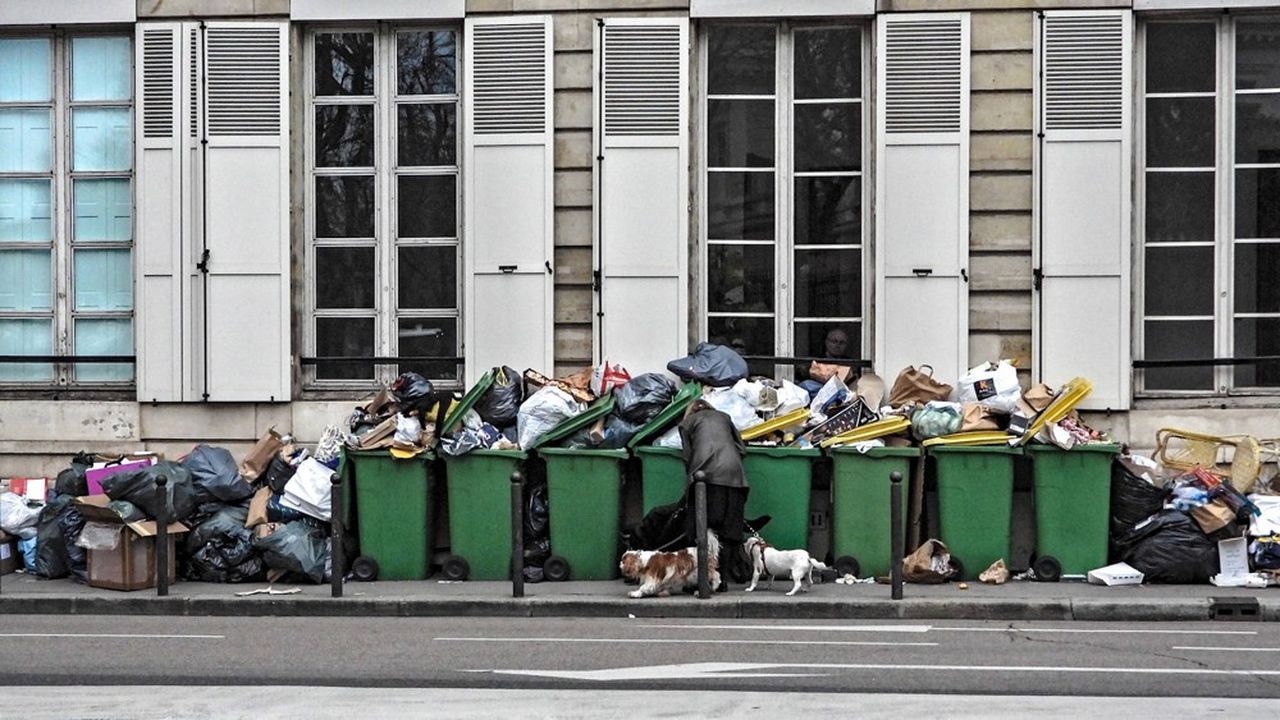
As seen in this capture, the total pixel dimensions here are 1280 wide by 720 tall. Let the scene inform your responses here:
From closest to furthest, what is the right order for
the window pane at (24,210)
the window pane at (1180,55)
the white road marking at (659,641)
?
the white road marking at (659,641), the window pane at (1180,55), the window pane at (24,210)

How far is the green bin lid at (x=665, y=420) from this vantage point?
46.3 ft

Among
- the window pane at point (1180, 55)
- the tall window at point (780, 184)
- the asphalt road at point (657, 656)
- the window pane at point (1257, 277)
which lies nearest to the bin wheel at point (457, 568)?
the asphalt road at point (657, 656)

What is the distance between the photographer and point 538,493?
47.0 feet

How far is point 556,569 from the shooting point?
14039 mm

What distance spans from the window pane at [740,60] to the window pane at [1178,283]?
3670 millimetres

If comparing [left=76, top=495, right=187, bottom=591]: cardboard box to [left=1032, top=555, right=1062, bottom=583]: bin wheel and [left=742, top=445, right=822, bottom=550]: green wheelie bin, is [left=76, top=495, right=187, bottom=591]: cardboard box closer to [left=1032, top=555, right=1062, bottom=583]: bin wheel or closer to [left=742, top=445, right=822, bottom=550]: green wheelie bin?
[left=742, top=445, right=822, bottom=550]: green wheelie bin

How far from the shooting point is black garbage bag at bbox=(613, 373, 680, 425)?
14.4 meters

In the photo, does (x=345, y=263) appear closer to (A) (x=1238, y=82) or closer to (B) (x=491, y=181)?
(B) (x=491, y=181)

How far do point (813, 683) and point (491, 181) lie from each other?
7.26m

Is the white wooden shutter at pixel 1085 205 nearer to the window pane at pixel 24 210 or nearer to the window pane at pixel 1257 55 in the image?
the window pane at pixel 1257 55

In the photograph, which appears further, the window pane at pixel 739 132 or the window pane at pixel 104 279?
the window pane at pixel 104 279

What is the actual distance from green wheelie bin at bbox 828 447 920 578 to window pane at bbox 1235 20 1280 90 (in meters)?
4.52

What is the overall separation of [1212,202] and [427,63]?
696 cm

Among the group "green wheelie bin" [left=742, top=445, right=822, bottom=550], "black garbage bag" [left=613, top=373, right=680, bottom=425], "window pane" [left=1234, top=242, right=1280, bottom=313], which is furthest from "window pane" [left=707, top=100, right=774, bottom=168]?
"window pane" [left=1234, top=242, right=1280, bottom=313]
